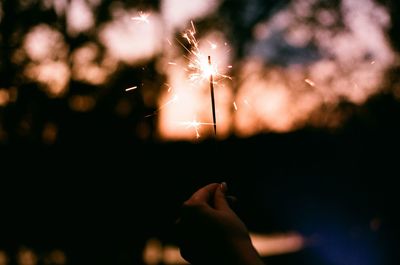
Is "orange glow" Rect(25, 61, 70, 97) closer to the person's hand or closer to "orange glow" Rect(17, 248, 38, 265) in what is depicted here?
"orange glow" Rect(17, 248, 38, 265)

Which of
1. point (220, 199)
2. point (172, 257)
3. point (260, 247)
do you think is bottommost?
point (260, 247)

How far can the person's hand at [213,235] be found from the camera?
1686mm

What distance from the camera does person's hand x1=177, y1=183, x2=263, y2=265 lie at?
5.53 ft

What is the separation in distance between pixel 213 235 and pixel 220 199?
27cm

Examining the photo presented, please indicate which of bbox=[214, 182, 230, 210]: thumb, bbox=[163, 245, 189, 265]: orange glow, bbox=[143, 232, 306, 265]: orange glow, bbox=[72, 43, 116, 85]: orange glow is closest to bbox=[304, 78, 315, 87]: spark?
bbox=[72, 43, 116, 85]: orange glow

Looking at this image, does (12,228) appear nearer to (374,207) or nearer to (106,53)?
(106,53)

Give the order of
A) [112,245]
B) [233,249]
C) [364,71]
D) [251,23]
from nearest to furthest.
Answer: [233,249], [364,71], [251,23], [112,245]

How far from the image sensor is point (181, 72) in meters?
9.82

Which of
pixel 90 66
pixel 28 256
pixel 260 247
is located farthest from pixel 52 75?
pixel 260 247

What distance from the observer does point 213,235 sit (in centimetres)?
179

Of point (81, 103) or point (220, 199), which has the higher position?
point (81, 103)

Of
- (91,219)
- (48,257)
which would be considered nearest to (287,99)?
(91,219)

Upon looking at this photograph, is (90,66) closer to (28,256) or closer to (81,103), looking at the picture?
(81,103)

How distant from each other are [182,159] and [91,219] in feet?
9.51
